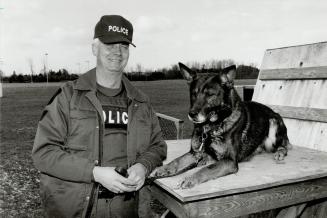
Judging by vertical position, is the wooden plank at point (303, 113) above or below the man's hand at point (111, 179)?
above

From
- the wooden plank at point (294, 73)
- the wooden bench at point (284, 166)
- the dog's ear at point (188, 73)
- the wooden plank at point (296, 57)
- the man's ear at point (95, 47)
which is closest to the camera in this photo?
the wooden bench at point (284, 166)

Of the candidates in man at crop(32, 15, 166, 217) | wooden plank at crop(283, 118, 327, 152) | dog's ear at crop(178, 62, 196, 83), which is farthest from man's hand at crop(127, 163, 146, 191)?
wooden plank at crop(283, 118, 327, 152)

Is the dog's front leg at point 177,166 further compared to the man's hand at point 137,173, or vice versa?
the dog's front leg at point 177,166

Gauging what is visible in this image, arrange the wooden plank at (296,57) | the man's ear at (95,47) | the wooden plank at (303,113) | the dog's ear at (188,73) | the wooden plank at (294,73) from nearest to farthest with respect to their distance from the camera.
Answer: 1. the man's ear at (95,47)
2. the dog's ear at (188,73)
3. the wooden plank at (303,113)
4. the wooden plank at (294,73)
5. the wooden plank at (296,57)

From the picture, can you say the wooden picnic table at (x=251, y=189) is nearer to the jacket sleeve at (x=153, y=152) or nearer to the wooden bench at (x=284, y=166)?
the wooden bench at (x=284, y=166)

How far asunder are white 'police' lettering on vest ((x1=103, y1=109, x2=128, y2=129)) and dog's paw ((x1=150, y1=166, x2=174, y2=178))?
24.5 inches

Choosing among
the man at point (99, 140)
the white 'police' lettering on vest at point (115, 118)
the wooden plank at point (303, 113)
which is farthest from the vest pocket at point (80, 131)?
the wooden plank at point (303, 113)

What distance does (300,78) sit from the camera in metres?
5.77

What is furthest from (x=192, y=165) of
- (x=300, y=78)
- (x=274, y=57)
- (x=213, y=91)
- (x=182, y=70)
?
(x=274, y=57)

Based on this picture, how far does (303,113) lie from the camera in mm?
5430

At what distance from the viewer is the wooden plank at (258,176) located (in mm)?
2982

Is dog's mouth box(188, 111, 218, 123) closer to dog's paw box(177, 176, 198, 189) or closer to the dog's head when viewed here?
the dog's head

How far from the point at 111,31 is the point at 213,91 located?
1367 mm

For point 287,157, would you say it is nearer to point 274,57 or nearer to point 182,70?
point 182,70
